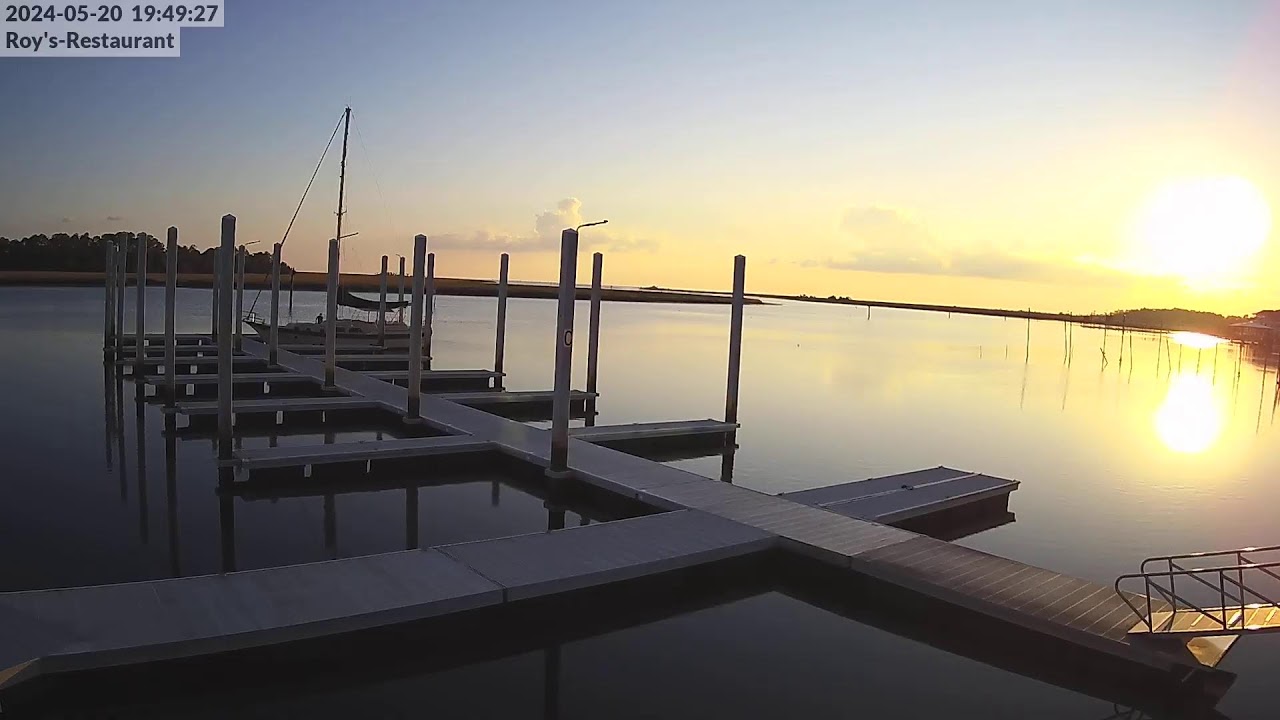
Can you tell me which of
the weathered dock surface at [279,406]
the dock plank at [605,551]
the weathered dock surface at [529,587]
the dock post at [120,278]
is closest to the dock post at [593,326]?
the weathered dock surface at [279,406]

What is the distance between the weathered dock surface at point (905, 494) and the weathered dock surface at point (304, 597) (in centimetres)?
215

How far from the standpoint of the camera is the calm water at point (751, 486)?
598cm

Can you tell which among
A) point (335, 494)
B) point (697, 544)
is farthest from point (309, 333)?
point (697, 544)

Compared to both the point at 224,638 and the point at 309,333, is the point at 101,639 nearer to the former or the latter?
the point at 224,638

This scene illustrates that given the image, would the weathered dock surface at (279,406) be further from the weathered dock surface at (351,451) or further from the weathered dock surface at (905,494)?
the weathered dock surface at (905,494)

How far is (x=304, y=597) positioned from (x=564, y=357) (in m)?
4.70

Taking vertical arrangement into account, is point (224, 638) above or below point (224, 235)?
below

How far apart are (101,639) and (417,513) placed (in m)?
5.15

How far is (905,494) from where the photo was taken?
1012 cm

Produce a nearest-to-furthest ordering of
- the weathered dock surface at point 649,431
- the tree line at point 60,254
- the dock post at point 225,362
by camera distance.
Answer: the dock post at point 225,362 < the weathered dock surface at point 649,431 < the tree line at point 60,254

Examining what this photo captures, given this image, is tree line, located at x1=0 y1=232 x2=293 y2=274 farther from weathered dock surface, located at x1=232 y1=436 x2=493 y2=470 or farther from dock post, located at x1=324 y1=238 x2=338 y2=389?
weathered dock surface, located at x1=232 y1=436 x2=493 y2=470

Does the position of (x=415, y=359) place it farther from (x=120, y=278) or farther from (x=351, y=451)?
(x=120, y=278)

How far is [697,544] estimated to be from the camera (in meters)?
7.58

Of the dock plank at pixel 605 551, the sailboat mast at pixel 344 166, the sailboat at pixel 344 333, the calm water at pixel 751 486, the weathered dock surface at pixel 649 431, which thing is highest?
the sailboat mast at pixel 344 166
